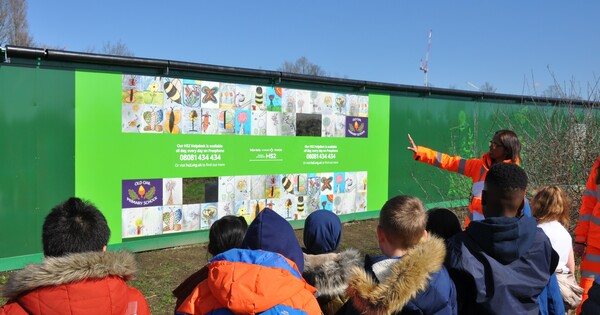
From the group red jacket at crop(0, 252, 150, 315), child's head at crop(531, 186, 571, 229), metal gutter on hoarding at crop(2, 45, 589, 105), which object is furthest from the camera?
metal gutter on hoarding at crop(2, 45, 589, 105)

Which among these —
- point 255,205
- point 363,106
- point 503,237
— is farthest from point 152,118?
point 503,237

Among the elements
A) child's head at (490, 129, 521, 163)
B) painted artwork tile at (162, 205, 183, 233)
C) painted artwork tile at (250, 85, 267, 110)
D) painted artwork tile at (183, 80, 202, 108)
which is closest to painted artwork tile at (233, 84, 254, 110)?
painted artwork tile at (250, 85, 267, 110)

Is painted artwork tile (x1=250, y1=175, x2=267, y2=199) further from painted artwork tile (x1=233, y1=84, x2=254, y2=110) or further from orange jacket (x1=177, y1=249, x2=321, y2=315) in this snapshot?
orange jacket (x1=177, y1=249, x2=321, y2=315)

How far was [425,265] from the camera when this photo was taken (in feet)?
7.02

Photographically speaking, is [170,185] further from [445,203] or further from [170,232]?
[445,203]

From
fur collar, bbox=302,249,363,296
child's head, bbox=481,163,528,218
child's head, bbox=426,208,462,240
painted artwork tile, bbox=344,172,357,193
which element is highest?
child's head, bbox=481,163,528,218

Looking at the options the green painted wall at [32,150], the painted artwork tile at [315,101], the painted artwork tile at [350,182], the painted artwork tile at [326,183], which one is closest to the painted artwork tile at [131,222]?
the green painted wall at [32,150]

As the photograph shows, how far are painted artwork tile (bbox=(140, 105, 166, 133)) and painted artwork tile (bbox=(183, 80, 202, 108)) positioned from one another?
418 millimetres

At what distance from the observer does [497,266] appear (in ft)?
7.76

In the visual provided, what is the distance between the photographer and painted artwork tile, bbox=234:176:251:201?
826cm

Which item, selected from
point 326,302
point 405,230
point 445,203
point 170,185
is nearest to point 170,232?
point 170,185

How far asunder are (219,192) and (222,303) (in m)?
5.91

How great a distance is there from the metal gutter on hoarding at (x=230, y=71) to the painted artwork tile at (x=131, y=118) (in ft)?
2.00

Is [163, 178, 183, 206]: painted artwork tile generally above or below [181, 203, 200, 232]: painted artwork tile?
above
